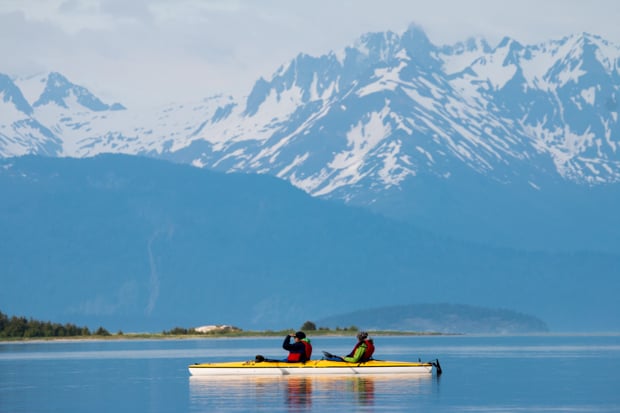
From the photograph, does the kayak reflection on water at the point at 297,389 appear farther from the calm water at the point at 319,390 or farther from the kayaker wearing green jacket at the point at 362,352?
the kayaker wearing green jacket at the point at 362,352

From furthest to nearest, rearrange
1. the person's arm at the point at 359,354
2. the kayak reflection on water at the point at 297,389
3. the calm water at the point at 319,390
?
the person's arm at the point at 359,354 < the kayak reflection on water at the point at 297,389 < the calm water at the point at 319,390

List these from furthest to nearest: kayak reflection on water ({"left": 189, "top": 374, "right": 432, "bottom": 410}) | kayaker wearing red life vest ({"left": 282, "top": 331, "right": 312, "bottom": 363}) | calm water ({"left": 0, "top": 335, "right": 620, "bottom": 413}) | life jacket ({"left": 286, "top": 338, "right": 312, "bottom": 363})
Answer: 1. life jacket ({"left": 286, "top": 338, "right": 312, "bottom": 363})
2. kayaker wearing red life vest ({"left": 282, "top": 331, "right": 312, "bottom": 363})
3. kayak reflection on water ({"left": 189, "top": 374, "right": 432, "bottom": 410})
4. calm water ({"left": 0, "top": 335, "right": 620, "bottom": 413})

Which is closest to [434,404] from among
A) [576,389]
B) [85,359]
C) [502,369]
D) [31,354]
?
[576,389]

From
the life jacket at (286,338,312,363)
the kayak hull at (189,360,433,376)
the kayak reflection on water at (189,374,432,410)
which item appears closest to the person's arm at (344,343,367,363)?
the kayak hull at (189,360,433,376)

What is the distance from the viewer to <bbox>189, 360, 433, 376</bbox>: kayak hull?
10450cm

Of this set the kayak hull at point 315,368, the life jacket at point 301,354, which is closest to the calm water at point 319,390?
the kayak hull at point 315,368

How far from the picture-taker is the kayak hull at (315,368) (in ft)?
343

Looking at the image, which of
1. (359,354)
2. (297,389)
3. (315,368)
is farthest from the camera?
(315,368)

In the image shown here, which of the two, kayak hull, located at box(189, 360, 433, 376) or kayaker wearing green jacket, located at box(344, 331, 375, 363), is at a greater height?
kayaker wearing green jacket, located at box(344, 331, 375, 363)

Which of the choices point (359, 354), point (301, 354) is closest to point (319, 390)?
point (301, 354)

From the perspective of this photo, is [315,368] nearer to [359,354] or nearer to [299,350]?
[299,350]

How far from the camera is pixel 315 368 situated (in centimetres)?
10469

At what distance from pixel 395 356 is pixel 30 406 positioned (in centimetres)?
6529

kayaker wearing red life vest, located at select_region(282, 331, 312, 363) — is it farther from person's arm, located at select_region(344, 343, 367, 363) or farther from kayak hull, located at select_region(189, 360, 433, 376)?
person's arm, located at select_region(344, 343, 367, 363)
